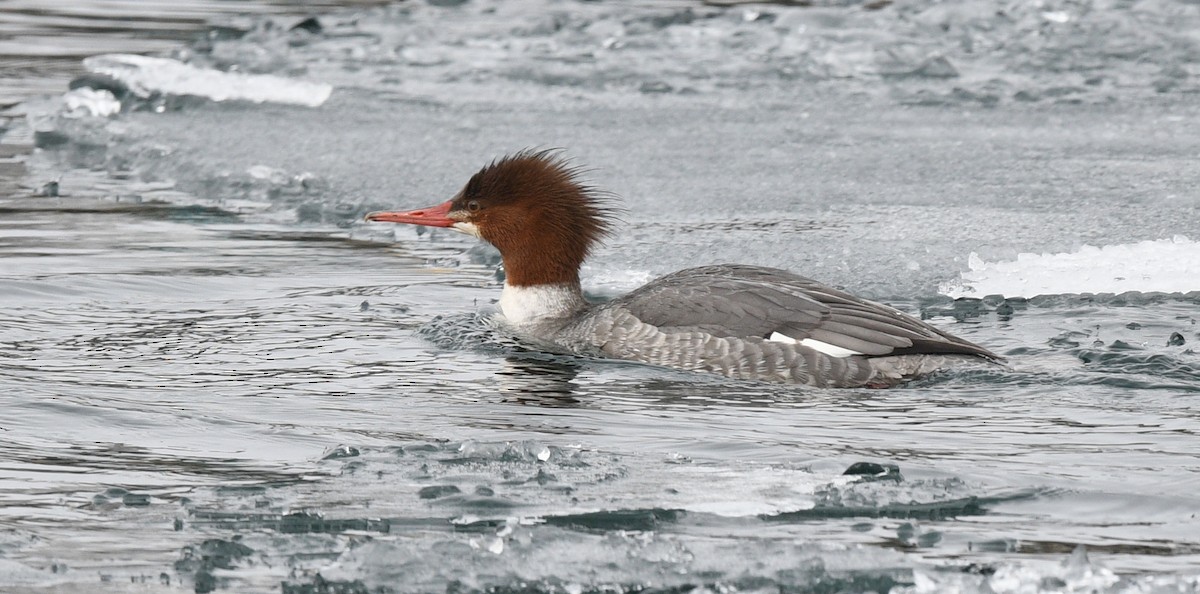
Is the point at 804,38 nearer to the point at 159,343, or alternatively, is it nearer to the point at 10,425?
the point at 159,343

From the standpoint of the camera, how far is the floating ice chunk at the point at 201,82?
493 inches

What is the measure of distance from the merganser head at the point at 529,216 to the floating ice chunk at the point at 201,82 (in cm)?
495

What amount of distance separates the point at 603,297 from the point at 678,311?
1368mm

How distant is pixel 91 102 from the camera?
12.6 meters

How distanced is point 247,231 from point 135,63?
4.70m

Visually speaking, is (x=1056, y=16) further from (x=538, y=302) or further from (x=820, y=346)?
(x=820, y=346)

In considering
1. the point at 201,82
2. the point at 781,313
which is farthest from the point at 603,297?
the point at 201,82

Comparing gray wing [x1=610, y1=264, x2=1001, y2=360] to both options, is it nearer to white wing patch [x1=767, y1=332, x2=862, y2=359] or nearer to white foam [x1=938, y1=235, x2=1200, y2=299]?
white wing patch [x1=767, y1=332, x2=862, y2=359]

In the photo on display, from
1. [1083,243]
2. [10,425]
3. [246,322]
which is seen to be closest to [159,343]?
[246,322]

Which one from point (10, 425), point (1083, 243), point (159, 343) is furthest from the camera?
point (1083, 243)

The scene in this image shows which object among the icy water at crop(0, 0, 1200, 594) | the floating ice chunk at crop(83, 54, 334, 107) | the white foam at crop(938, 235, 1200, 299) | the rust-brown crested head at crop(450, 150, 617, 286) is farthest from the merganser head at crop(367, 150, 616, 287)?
the floating ice chunk at crop(83, 54, 334, 107)

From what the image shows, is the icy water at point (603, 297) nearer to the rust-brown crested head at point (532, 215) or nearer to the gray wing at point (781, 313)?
the gray wing at point (781, 313)

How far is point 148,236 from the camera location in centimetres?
916

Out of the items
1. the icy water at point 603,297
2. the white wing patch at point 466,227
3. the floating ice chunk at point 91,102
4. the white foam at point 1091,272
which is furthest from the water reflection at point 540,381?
the floating ice chunk at point 91,102
